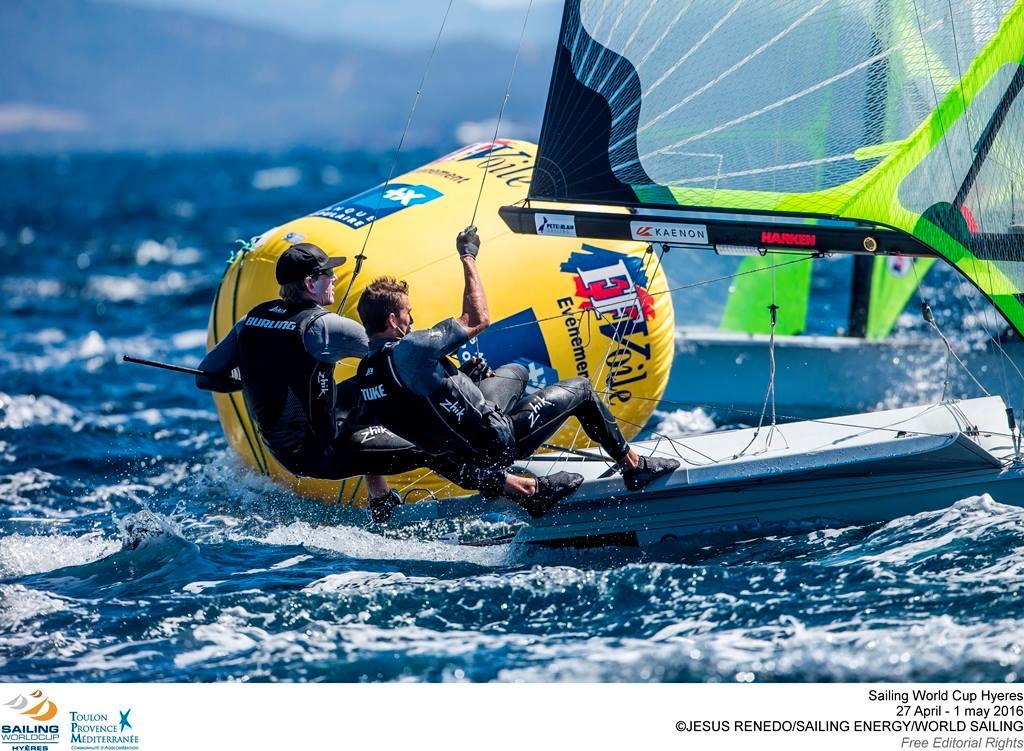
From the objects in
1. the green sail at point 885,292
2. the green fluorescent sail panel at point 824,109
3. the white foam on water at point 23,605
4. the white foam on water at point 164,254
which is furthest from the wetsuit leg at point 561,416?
the white foam on water at point 164,254

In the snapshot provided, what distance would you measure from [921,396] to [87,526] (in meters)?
4.60

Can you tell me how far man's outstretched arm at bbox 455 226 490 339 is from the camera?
14.5 ft

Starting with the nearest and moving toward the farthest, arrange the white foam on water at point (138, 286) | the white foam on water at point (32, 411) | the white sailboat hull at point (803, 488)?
the white sailboat hull at point (803, 488) < the white foam on water at point (32, 411) < the white foam on water at point (138, 286)

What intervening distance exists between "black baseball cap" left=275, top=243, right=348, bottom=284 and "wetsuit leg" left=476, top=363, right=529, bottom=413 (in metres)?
0.79

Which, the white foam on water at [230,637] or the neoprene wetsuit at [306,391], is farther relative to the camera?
the neoprene wetsuit at [306,391]

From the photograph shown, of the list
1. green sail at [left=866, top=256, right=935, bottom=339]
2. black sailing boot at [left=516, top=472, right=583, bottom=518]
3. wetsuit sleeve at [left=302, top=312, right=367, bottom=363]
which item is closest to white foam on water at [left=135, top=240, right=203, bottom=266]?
green sail at [left=866, top=256, right=935, bottom=339]

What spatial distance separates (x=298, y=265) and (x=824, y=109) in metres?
2.06

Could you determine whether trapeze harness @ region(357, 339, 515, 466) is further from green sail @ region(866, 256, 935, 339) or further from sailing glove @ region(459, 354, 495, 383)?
green sail @ region(866, 256, 935, 339)

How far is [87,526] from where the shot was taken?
221 inches

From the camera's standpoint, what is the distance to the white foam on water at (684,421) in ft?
23.1

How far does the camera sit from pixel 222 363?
4.81m

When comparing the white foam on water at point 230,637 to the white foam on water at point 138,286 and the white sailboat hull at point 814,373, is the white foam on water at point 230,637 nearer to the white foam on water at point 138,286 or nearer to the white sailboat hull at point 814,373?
the white sailboat hull at point 814,373
